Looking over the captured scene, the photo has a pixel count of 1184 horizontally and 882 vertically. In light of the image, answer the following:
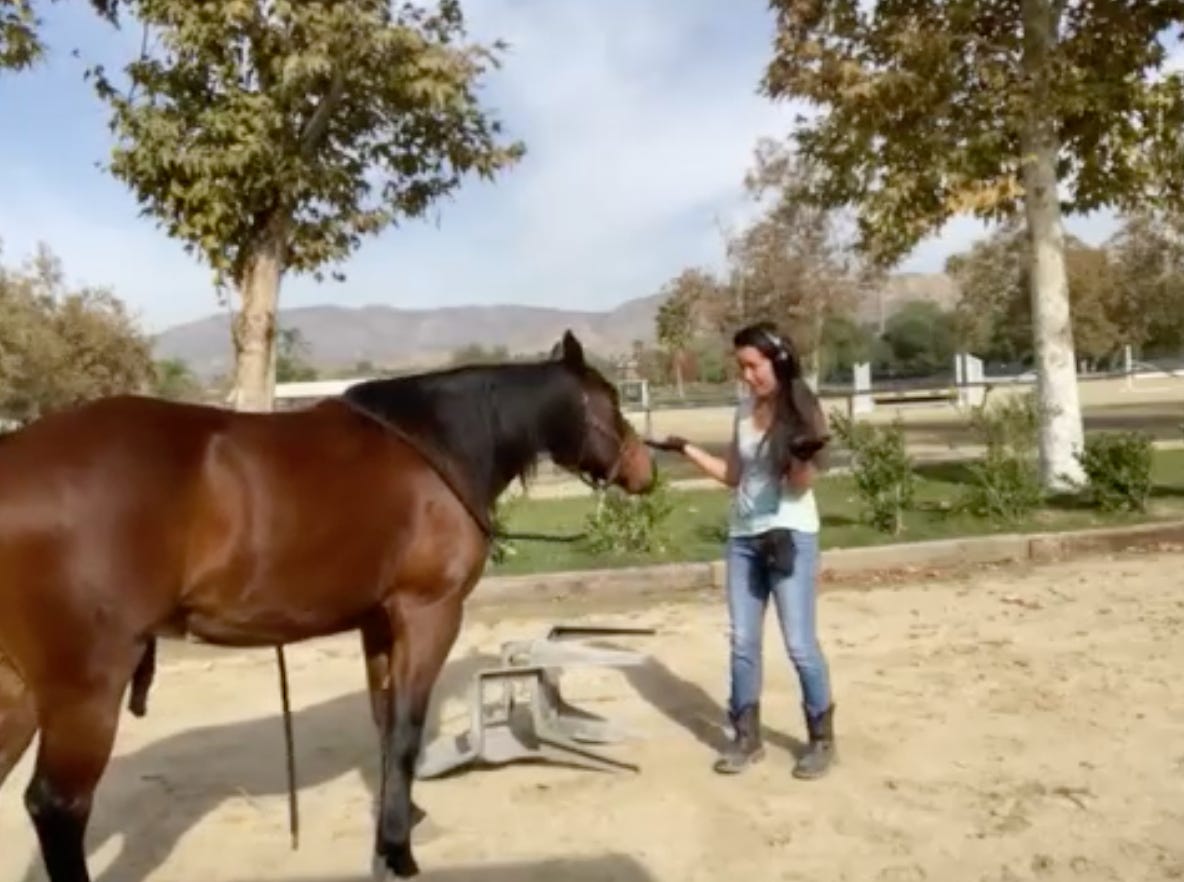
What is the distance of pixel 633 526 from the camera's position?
10.9 meters

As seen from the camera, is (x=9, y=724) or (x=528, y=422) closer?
(x=9, y=724)

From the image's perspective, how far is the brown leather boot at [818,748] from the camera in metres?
5.21

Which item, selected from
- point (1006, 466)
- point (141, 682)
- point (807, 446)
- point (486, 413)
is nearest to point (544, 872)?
point (141, 682)

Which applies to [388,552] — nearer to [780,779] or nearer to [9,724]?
[9,724]

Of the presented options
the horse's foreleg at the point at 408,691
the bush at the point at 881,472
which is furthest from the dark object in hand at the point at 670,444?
the bush at the point at 881,472

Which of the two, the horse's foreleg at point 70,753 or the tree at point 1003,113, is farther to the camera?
the tree at point 1003,113

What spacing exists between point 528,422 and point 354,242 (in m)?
11.2

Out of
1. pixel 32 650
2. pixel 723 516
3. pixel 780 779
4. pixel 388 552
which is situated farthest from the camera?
pixel 723 516

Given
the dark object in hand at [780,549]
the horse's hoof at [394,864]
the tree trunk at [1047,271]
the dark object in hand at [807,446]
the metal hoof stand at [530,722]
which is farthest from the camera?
the tree trunk at [1047,271]

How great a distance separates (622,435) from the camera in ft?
16.0

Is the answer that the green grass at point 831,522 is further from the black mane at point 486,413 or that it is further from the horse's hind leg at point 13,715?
the horse's hind leg at point 13,715

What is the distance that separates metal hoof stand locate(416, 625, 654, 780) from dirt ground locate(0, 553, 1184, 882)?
0.28ft

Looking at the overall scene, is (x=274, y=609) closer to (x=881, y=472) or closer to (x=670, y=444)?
(x=670, y=444)

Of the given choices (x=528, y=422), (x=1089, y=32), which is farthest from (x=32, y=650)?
(x=1089, y=32)
